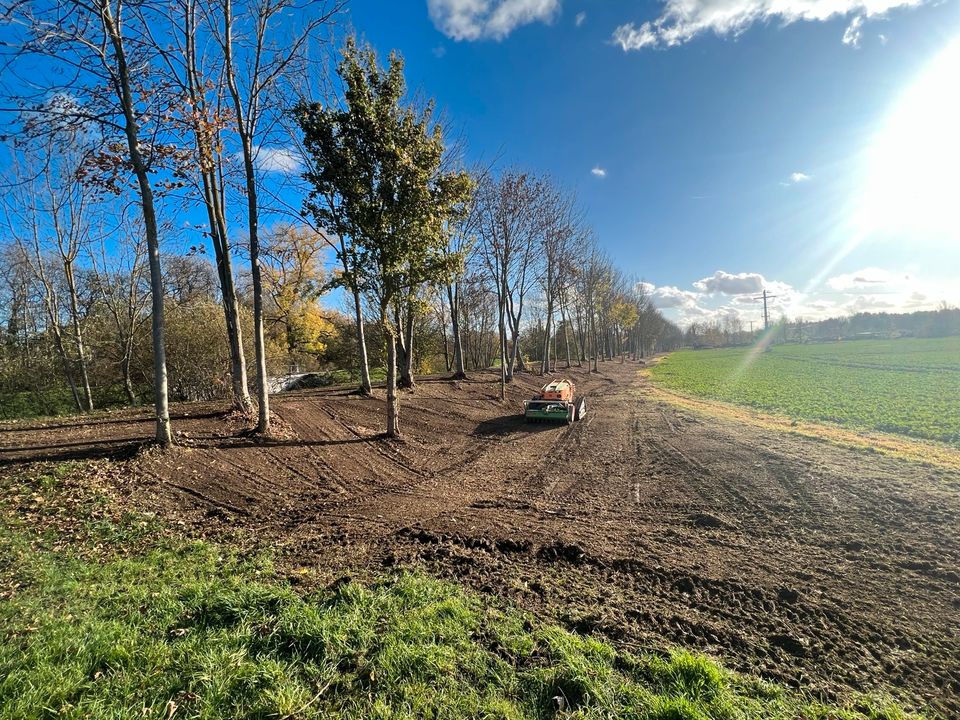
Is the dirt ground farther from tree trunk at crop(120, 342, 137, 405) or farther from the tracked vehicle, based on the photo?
tree trunk at crop(120, 342, 137, 405)

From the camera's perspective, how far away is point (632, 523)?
609 centimetres

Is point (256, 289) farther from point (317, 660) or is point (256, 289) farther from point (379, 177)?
point (317, 660)

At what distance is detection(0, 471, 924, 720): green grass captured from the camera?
2.56m

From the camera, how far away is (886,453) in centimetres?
868

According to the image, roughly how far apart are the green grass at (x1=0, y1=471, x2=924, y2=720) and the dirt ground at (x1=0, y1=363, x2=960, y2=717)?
0.46 meters

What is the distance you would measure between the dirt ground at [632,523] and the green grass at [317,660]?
46 cm

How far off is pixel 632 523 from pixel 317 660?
473 centimetres

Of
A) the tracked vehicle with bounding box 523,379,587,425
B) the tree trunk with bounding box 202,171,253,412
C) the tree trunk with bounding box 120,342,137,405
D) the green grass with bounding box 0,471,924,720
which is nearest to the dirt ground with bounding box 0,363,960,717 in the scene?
the green grass with bounding box 0,471,924,720

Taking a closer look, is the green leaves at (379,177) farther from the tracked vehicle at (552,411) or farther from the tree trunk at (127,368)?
the tree trunk at (127,368)

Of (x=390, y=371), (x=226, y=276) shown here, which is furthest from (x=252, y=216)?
(x=390, y=371)

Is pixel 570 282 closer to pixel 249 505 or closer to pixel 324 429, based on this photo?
pixel 324 429

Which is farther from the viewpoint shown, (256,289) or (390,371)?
(390,371)

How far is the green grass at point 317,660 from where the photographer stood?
101 inches

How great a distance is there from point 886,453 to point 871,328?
143 m
